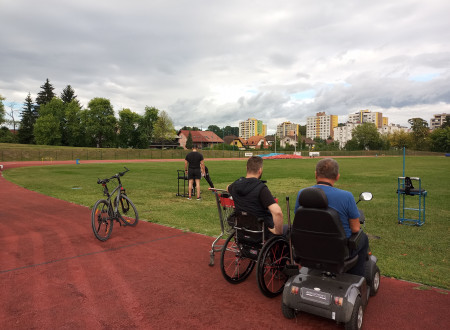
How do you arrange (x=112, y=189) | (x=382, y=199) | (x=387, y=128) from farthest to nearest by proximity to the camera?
(x=387, y=128)
(x=382, y=199)
(x=112, y=189)

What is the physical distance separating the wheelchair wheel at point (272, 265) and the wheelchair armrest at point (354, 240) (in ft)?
2.98

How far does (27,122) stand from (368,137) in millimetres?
98570

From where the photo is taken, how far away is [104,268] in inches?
181

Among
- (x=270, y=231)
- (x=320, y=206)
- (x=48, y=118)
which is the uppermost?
(x=48, y=118)

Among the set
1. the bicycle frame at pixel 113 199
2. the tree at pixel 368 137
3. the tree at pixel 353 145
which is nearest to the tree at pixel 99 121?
the bicycle frame at pixel 113 199

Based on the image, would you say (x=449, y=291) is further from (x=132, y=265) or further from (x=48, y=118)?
(x=48, y=118)

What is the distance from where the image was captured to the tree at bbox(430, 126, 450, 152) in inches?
3499

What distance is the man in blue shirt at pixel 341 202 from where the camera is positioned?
2.99m

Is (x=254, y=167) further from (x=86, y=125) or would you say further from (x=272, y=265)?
(x=86, y=125)

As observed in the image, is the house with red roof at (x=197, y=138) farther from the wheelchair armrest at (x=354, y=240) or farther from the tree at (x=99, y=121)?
the wheelchair armrest at (x=354, y=240)

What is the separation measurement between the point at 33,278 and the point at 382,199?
10915 mm

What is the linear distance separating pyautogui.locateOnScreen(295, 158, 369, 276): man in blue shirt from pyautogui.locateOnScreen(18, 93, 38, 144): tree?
87882mm

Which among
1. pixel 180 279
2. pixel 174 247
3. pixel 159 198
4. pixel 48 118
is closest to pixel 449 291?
pixel 180 279

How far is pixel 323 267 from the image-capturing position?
302 cm
